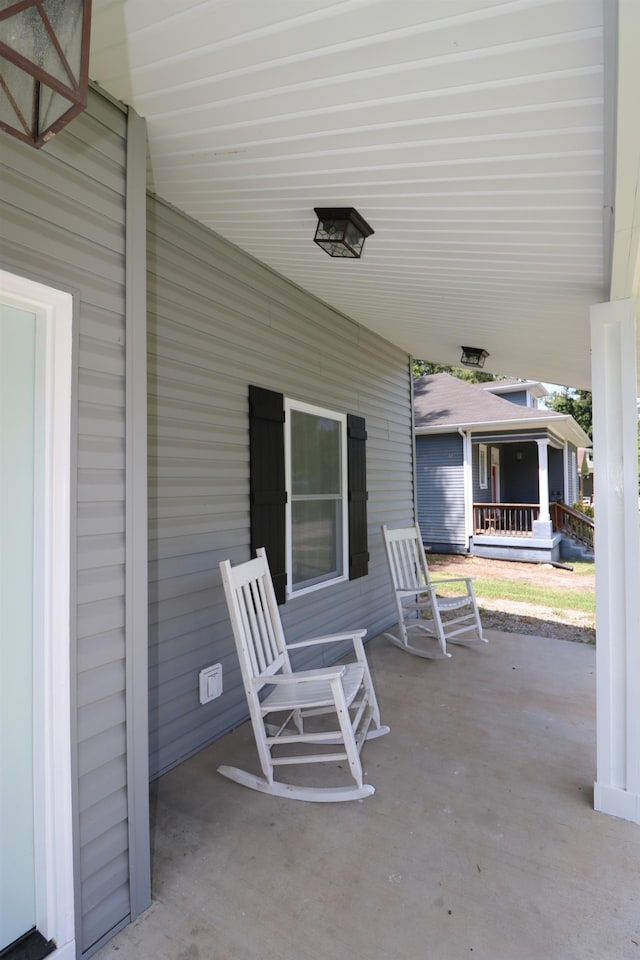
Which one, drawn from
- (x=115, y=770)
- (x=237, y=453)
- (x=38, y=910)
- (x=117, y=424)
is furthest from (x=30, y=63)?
(x=237, y=453)

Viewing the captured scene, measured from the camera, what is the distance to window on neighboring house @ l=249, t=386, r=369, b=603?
321cm

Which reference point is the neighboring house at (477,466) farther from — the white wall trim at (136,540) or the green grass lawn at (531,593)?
the white wall trim at (136,540)

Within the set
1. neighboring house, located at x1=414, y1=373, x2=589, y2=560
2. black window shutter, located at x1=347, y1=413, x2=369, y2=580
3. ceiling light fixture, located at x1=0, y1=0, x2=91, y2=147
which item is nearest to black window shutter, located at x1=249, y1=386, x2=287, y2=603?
black window shutter, located at x1=347, y1=413, x2=369, y2=580

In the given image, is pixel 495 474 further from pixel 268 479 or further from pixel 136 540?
pixel 136 540

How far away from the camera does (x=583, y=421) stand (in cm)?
1981

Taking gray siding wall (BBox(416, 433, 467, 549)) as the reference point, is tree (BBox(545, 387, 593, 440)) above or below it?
above

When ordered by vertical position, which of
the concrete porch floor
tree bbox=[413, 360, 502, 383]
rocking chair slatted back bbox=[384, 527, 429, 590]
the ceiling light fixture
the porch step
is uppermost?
tree bbox=[413, 360, 502, 383]

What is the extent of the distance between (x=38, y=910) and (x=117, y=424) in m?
1.41

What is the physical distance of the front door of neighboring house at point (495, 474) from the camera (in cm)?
1222

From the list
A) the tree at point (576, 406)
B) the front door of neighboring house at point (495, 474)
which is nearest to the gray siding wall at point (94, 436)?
the front door of neighboring house at point (495, 474)

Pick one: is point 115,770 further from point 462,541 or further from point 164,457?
point 462,541

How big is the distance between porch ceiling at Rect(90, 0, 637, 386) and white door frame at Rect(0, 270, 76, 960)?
82cm

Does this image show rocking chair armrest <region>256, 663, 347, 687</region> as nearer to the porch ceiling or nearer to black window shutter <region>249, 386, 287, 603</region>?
black window shutter <region>249, 386, 287, 603</region>

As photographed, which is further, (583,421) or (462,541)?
(583,421)
